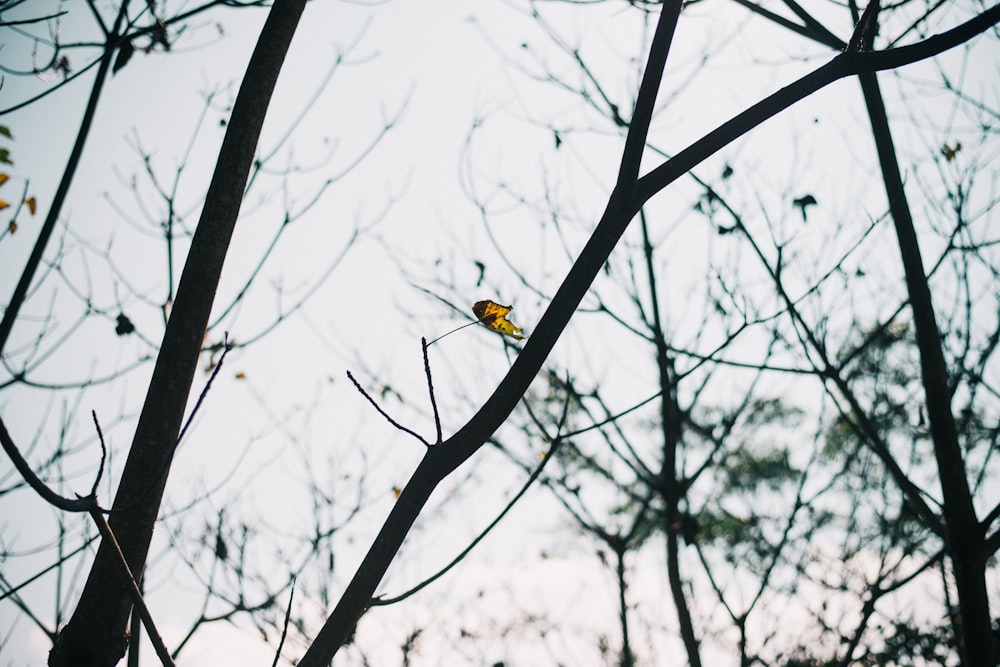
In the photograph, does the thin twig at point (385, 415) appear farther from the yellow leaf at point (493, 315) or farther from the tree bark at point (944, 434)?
the tree bark at point (944, 434)

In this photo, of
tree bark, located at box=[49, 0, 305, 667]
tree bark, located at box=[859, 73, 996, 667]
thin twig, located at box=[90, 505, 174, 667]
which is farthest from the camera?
tree bark, located at box=[859, 73, 996, 667]

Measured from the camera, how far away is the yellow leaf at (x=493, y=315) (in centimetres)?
146

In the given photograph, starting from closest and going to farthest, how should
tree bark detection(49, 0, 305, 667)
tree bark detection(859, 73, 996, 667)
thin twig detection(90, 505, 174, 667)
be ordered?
thin twig detection(90, 505, 174, 667) < tree bark detection(49, 0, 305, 667) < tree bark detection(859, 73, 996, 667)

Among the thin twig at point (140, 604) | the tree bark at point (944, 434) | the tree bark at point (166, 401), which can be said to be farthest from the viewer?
the tree bark at point (944, 434)

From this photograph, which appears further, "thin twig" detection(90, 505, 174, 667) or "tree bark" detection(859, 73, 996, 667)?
"tree bark" detection(859, 73, 996, 667)

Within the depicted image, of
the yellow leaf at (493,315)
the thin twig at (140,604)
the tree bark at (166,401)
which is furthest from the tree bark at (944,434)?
the thin twig at (140,604)

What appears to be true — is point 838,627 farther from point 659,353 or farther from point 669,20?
point 669,20

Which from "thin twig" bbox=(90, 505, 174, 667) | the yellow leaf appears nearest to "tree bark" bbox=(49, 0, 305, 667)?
A: "thin twig" bbox=(90, 505, 174, 667)

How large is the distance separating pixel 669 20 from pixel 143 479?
61.8 inches

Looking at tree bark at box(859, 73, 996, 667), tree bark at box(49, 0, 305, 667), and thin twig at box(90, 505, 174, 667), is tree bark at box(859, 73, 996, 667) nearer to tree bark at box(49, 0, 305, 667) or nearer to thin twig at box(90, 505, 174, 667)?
tree bark at box(49, 0, 305, 667)

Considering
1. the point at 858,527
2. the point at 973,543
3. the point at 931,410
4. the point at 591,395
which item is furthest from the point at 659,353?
the point at 858,527

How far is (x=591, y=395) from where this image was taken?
146 inches

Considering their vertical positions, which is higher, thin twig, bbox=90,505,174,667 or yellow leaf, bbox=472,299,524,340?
yellow leaf, bbox=472,299,524,340

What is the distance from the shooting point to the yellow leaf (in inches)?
57.6
